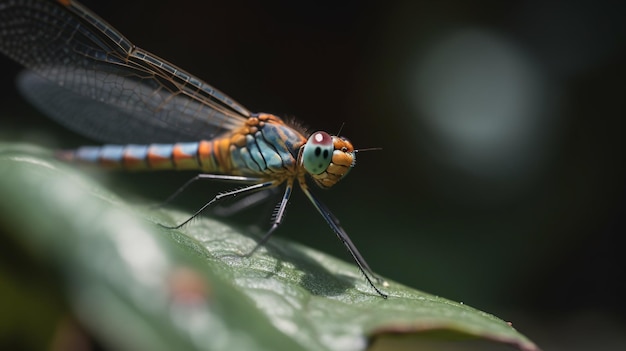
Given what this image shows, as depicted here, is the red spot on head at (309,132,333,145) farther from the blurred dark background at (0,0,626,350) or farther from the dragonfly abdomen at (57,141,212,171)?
the blurred dark background at (0,0,626,350)

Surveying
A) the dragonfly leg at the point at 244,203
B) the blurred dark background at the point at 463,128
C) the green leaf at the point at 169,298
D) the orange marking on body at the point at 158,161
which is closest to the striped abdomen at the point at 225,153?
the orange marking on body at the point at 158,161

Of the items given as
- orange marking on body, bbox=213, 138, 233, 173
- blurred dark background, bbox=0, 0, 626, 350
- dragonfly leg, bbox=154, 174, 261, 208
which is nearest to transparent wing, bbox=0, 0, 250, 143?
orange marking on body, bbox=213, 138, 233, 173

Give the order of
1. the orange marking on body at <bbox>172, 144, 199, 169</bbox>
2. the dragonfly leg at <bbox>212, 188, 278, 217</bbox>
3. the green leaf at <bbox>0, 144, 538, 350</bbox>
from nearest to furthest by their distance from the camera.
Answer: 1. the green leaf at <bbox>0, 144, 538, 350</bbox>
2. the orange marking on body at <bbox>172, 144, 199, 169</bbox>
3. the dragonfly leg at <bbox>212, 188, 278, 217</bbox>

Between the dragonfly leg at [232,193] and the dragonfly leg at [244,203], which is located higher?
the dragonfly leg at [232,193]

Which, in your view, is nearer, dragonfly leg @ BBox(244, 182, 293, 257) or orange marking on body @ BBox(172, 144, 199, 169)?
dragonfly leg @ BBox(244, 182, 293, 257)

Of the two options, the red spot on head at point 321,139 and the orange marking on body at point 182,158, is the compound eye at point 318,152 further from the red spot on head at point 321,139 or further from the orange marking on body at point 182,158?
the orange marking on body at point 182,158

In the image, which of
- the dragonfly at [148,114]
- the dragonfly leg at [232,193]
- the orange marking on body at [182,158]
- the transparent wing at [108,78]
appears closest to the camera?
the dragonfly leg at [232,193]
